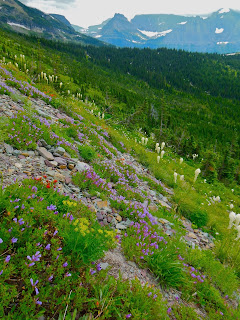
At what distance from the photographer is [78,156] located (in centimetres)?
708

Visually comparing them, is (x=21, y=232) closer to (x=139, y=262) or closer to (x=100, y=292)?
(x=100, y=292)

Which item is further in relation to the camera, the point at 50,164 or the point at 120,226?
the point at 50,164

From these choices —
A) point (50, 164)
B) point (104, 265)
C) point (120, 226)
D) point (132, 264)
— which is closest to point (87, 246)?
point (104, 265)

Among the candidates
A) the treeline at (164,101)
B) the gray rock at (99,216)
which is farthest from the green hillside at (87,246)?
the treeline at (164,101)

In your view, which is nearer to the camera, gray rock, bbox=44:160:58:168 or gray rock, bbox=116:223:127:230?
gray rock, bbox=116:223:127:230

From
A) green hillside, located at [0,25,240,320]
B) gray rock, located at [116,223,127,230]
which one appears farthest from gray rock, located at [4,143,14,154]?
gray rock, located at [116,223,127,230]

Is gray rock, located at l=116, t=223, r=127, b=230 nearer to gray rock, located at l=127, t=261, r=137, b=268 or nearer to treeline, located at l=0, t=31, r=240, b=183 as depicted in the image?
gray rock, located at l=127, t=261, r=137, b=268

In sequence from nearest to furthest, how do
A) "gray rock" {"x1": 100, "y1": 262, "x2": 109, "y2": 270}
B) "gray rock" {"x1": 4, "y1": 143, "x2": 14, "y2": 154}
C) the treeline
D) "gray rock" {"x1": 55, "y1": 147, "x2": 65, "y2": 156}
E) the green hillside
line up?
the green hillside < "gray rock" {"x1": 100, "y1": 262, "x2": 109, "y2": 270} < "gray rock" {"x1": 4, "y1": 143, "x2": 14, "y2": 154} < "gray rock" {"x1": 55, "y1": 147, "x2": 65, "y2": 156} < the treeline

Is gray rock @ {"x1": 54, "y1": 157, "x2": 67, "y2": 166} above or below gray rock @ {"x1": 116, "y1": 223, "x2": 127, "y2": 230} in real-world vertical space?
above

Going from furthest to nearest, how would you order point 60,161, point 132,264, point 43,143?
point 43,143 < point 60,161 < point 132,264

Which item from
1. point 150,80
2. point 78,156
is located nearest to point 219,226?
point 78,156

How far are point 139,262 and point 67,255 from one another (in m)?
1.74

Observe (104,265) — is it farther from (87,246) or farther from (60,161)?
(60,161)

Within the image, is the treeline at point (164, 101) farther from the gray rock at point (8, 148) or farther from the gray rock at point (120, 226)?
the gray rock at point (120, 226)
